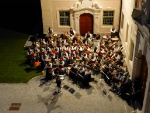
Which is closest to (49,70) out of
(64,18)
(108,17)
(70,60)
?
(70,60)

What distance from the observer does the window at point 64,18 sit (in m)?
24.7

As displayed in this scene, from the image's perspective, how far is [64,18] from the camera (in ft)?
81.8

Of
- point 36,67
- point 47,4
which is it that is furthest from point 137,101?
point 47,4

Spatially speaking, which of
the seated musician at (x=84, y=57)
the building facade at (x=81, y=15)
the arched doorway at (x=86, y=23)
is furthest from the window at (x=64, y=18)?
the seated musician at (x=84, y=57)

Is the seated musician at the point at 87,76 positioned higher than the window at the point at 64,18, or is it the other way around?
the window at the point at 64,18

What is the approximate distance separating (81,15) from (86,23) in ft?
3.53

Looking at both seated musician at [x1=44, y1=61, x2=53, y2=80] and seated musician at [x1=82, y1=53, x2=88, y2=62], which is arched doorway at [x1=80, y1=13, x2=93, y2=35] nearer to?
seated musician at [x1=82, y1=53, x2=88, y2=62]

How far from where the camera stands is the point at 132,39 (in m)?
16.9

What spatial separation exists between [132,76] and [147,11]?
602 centimetres

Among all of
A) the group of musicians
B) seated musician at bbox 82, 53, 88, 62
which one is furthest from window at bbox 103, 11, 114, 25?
seated musician at bbox 82, 53, 88, 62

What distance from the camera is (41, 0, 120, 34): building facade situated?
23828 millimetres

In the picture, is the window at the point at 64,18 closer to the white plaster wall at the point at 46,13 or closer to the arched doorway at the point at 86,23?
the white plaster wall at the point at 46,13

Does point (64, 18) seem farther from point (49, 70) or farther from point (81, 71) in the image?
point (81, 71)

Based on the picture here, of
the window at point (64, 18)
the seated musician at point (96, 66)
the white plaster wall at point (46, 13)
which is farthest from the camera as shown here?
the window at point (64, 18)
